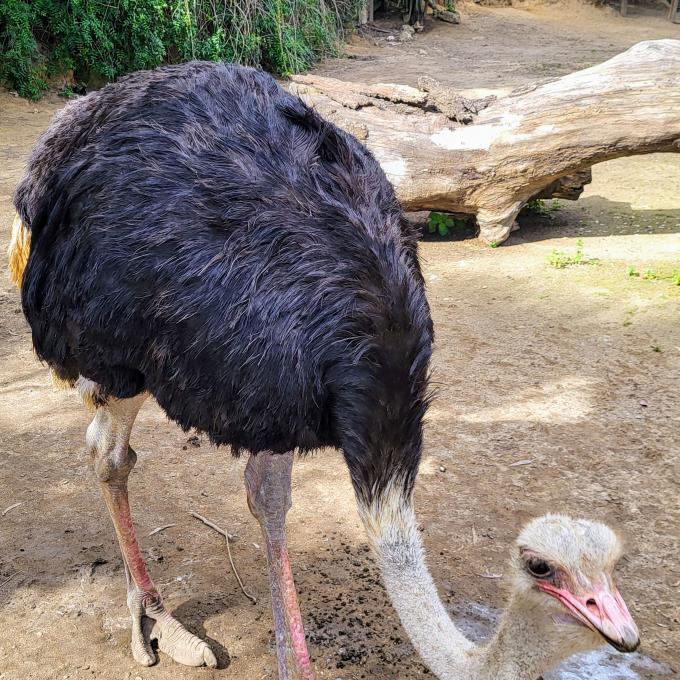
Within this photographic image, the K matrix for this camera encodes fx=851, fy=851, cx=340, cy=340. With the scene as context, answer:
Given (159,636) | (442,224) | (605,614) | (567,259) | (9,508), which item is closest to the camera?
(605,614)

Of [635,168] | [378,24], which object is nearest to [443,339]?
[635,168]

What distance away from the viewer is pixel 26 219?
2574 millimetres

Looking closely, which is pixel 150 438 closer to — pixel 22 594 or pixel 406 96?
pixel 22 594

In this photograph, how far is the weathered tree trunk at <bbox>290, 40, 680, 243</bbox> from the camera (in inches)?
220

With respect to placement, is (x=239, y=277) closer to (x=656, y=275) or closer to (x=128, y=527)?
(x=128, y=527)

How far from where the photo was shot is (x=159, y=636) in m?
2.69

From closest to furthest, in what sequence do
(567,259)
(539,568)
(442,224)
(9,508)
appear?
(539,568) → (9,508) → (567,259) → (442,224)

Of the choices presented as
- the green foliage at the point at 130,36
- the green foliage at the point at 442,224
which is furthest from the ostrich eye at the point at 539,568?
the green foliage at the point at 130,36

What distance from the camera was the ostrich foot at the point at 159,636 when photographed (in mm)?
2594

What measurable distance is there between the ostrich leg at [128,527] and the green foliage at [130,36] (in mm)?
8175

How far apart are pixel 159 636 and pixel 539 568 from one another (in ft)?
4.57

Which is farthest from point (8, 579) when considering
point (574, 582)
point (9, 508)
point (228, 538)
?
point (574, 582)

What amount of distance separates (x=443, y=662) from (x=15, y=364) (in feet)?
10.4

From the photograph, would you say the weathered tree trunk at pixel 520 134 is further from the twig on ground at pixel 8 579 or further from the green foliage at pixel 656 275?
the twig on ground at pixel 8 579
